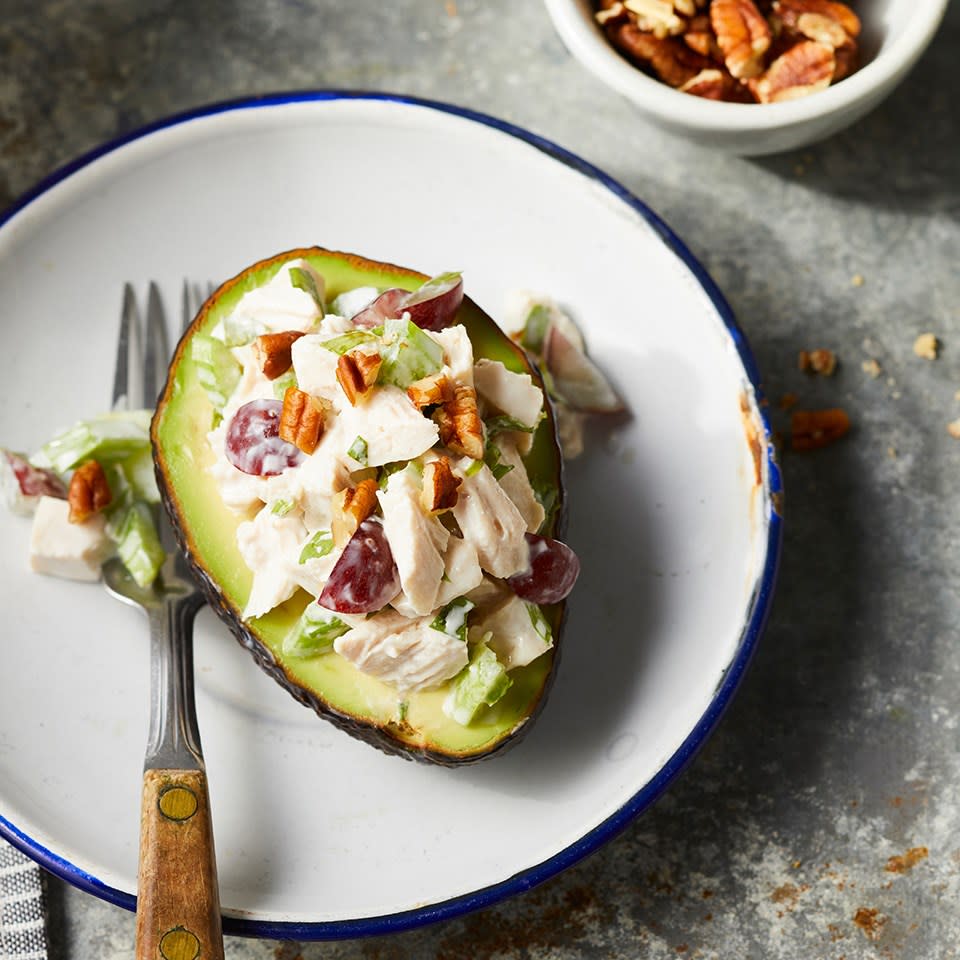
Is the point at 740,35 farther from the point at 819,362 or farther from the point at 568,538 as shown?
the point at 568,538

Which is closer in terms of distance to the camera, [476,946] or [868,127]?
[476,946]

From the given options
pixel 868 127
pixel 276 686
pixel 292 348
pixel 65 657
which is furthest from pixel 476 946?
pixel 868 127

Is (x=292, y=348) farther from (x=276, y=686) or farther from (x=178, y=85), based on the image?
(x=178, y=85)

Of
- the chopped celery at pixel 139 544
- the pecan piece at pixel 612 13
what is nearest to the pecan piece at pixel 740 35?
the pecan piece at pixel 612 13

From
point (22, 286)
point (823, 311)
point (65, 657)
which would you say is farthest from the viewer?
point (823, 311)

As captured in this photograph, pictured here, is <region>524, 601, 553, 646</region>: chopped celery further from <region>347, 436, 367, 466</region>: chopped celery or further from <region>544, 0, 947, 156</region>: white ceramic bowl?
<region>544, 0, 947, 156</region>: white ceramic bowl

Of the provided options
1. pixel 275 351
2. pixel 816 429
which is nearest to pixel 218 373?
pixel 275 351
